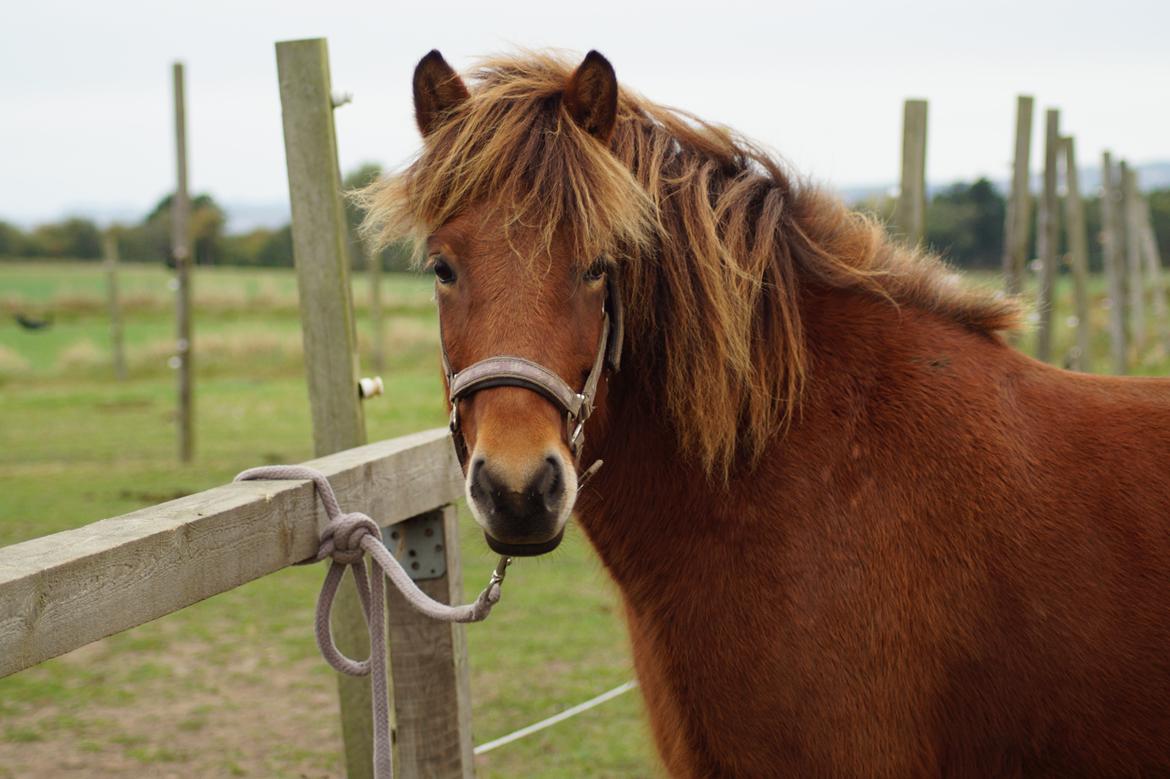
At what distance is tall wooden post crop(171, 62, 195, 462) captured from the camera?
1149 centimetres

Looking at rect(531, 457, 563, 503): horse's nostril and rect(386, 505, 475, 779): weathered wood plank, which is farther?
rect(386, 505, 475, 779): weathered wood plank

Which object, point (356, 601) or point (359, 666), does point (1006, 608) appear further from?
point (356, 601)

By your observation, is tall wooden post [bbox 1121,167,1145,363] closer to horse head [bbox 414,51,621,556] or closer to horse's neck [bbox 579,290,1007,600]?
horse's neck [bbox 579,290,1007,600]

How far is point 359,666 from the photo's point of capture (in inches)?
98.3

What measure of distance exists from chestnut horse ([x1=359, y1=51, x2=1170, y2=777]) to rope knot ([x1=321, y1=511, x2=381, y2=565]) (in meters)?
0.35

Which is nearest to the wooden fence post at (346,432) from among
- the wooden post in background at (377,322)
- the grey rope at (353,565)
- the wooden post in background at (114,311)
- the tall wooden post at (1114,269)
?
the grey rope at (353,565)

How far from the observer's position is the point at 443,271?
2.27 m

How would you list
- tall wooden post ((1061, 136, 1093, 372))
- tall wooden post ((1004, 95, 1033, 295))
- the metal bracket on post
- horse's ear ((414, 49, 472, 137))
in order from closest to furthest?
horse's ear ((414, 49, 472, 137)), the metal bracket on post, tall wooden post ((1004, 95, 1033, 295)), tall wooden post ((1061, 136, 1093, 372))

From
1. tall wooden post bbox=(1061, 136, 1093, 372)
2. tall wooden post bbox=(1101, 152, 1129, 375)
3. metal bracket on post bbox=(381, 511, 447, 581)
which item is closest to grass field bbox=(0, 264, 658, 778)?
metal bracket on post bbox=(381, 511, 447, 581)

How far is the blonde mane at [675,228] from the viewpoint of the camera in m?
2.26

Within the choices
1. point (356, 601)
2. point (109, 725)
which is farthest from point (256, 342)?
point (356, 601)

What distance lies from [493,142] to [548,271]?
0.34m

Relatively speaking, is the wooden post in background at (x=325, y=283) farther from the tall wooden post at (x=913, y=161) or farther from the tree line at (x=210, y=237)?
the tree line at (x=210, y=237)

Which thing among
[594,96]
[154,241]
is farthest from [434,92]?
[154,241]
